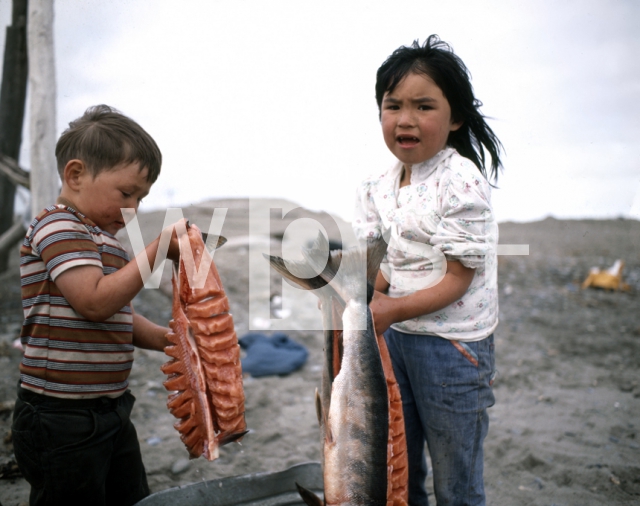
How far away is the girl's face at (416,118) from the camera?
2176 millimetres

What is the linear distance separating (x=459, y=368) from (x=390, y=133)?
1.11 m

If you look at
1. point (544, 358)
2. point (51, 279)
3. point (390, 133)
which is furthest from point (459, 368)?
point (544, 358)

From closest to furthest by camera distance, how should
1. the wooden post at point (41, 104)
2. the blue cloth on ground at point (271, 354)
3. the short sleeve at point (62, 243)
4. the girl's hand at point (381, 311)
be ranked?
the short sleeve at point (62, 243)
the girl's hand at point (381, 311)
the wooden post at point (41, 104)
the blue cloth on ground at point (271, 354)

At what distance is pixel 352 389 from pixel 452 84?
4.69 ft

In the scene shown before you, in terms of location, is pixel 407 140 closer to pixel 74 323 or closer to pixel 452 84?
pixel 452 84

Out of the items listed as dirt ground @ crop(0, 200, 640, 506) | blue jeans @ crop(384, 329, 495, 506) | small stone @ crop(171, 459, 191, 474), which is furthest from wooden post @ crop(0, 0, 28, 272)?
blue jeans @ crop(384, 329, 495, 506)

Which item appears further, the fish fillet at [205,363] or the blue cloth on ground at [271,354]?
the blue cloth on ground at [271,354]

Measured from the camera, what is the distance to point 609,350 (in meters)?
6.04

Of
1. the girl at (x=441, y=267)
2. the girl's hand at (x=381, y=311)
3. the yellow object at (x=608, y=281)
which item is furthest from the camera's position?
the yellow object at (x=608, y=281)

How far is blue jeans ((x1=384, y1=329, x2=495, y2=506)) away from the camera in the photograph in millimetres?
Answer: 2182

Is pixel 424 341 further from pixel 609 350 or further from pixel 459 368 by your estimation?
pixel 609 350

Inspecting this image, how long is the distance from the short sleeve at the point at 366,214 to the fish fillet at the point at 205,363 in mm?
832

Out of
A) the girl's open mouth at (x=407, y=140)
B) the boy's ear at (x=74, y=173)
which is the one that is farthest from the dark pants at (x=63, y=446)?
the girl's open mouth at (x=407, y=140)

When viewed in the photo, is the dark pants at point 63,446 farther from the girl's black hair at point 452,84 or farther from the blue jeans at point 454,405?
the girl's black hair at point 452,84
